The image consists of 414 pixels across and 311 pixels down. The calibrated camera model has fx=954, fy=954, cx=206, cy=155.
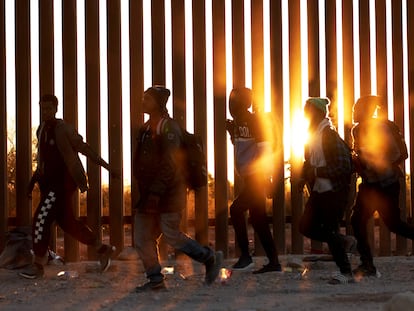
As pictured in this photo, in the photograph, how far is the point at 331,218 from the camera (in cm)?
657

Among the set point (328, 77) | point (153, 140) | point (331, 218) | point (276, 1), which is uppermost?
point (276, 1)

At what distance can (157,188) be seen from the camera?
6.01 metres

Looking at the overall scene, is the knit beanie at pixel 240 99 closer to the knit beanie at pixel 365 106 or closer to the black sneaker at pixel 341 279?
the knit beanie at pixel 365 106

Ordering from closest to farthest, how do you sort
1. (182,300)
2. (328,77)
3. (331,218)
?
(182,300) → (331,218) → (328,77)

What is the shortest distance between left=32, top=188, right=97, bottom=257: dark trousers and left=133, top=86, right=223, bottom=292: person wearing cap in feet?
3.35

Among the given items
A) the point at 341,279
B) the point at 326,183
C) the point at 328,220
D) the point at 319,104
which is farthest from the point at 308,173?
the point at 341,279

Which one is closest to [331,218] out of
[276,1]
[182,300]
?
[182,300]

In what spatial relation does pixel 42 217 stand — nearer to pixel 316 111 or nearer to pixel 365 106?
pixel 316 111

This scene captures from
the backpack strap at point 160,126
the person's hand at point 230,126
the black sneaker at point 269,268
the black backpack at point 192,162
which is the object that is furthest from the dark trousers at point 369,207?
the backpack strap at point 160,126

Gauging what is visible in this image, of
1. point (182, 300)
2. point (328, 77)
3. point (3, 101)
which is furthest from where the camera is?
point (328, 77)

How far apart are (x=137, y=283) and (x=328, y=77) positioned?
2.66 m

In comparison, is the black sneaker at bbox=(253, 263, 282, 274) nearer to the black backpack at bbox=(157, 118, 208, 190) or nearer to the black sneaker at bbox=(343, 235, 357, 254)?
the black sneaker at bbox=(343, 235, 357, 254)

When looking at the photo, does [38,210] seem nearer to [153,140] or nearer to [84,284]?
[84,284]

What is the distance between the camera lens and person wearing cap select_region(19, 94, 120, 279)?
6.98 meters
